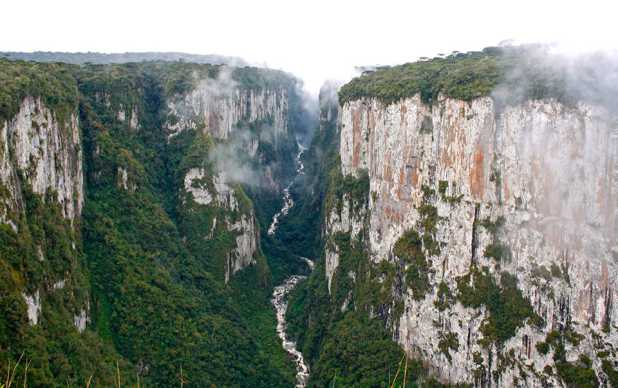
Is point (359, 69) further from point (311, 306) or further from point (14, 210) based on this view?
point (14, 210)

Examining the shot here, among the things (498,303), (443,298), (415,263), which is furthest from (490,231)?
(415,263)

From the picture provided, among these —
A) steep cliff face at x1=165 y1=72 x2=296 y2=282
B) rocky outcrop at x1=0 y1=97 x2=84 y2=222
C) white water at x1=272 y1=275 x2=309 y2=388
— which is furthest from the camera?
steep cliff face at x1=165 y1=72 x2=296 y2=282

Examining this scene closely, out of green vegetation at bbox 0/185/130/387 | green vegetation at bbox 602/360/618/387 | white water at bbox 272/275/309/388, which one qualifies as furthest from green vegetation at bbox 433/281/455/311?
green vegetation at bbox 0/185/130/387

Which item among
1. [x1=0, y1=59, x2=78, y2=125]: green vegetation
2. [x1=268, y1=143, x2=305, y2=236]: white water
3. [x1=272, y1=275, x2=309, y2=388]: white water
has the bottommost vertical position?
[x1=272, y1=275, x2=309, y2=388]: white water

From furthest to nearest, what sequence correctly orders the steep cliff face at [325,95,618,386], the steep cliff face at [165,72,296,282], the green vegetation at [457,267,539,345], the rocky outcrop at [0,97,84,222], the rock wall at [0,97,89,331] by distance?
the steep cliff face at [165,72,296,282] → the green vegetation at [457,267,539,345] → the rocky outcrop at [0,97,84,222] → the steep cliff face at [325,95,618,386] → the rock wall at [0,97,89,331]

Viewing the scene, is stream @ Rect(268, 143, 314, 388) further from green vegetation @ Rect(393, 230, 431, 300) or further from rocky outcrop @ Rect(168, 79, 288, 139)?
rocky outcrop @ Rect(168, 79, 288, 139)

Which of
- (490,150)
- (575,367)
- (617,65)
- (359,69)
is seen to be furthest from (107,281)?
(359,69)

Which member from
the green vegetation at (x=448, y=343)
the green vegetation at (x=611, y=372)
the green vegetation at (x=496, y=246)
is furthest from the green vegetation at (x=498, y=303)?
the green vegetation at (x=611, y=372)

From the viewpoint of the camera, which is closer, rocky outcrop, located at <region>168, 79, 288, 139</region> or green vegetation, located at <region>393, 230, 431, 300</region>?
green vegetation, located at <region>393, 230, 431, 300</region>
